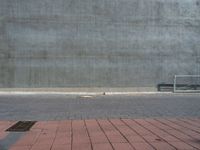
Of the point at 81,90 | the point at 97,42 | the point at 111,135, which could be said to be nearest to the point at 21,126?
the point at 111,135

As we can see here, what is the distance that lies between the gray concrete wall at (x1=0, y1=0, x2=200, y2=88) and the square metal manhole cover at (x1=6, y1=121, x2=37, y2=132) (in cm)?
1292

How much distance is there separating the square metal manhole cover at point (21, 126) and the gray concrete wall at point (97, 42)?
1292 cm

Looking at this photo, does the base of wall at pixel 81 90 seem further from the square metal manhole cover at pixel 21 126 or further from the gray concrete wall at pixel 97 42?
the square metal manhole cover at pixel 21 126

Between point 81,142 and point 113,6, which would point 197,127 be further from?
point 113,6

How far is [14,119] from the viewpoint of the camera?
12078 millimetres

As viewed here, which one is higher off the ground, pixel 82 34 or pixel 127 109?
pixel 82 34

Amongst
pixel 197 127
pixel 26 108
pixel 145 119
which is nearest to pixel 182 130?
pixel 197 127

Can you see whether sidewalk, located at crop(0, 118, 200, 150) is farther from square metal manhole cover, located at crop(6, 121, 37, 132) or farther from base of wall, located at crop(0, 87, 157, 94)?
A: base of wall, located at crop(0, 87, 157, 94)

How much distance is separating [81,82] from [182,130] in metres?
14.9

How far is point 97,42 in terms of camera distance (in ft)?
80.3

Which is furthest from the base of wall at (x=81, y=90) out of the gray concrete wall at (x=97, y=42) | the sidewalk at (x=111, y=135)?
the sidewalk at (x=111, y=135)

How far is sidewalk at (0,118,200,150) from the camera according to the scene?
26.3ft

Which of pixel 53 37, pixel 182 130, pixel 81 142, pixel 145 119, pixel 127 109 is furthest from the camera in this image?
pixel 53 37

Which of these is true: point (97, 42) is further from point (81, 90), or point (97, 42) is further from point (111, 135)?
point (111, 135)
